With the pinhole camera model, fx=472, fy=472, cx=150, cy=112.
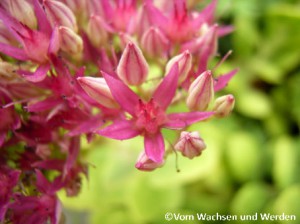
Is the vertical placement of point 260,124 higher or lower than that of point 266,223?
higher

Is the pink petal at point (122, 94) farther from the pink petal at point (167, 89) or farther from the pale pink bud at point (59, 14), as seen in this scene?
the pale pink bud at point (59, 14)

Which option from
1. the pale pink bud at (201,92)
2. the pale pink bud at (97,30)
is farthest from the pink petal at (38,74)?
the pale pink bud at (201,92)

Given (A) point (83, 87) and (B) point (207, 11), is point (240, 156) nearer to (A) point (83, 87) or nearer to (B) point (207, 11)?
(B) point (207, 11)

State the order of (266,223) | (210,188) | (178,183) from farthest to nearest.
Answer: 1. (210,188)
2. (178,183)
3. (266,223)

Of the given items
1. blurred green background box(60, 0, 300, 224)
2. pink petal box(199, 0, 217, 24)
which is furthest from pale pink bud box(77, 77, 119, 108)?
blurred green background box(60, 0, 300, 224)

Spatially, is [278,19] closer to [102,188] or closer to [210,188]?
[210,188]

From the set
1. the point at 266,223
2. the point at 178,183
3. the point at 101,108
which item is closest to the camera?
the point at 101,108

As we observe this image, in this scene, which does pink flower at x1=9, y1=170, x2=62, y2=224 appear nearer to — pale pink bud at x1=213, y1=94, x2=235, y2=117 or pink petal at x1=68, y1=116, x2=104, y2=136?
pink petal at x1=68, y1=116, x2=104, y2=136

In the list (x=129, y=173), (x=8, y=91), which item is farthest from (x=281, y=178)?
(x=8, y=91)
